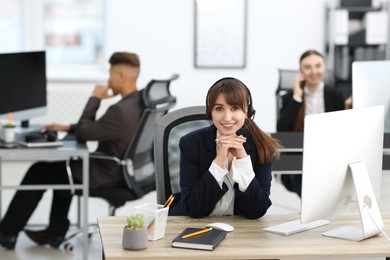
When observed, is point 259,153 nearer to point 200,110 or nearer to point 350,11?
point 200,110

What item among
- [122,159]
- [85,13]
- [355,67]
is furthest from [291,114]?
[85,13]

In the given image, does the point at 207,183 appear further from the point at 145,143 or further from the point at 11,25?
the point at 11,25

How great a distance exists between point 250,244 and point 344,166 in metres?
0.40

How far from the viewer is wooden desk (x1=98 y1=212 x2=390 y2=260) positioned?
7.97 feet

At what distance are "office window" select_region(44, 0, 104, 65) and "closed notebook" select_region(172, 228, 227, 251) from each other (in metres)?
5.46

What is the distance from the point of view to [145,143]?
4770 mm

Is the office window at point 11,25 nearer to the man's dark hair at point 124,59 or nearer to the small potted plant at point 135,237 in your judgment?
the man's dark hair at point 124,59

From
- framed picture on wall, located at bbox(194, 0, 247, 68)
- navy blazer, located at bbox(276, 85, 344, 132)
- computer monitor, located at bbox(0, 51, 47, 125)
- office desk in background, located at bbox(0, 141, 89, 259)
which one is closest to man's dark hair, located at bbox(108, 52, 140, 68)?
computer monitor, located at bbox(0, 51, 47, 125)

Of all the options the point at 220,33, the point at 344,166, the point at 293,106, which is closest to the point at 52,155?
the point at 293,106

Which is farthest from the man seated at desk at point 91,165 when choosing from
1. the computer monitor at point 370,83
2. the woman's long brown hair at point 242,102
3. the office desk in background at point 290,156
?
the woman's long brown hair at point 242,102

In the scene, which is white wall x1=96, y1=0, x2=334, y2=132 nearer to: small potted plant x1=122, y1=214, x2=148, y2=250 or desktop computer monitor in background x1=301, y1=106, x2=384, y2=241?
desktop computer monitor in background x1=301, y1=106, x2=384, y2=241

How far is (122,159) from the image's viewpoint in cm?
474

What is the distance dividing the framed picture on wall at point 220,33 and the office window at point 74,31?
98 cm

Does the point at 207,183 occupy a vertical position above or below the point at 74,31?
below
